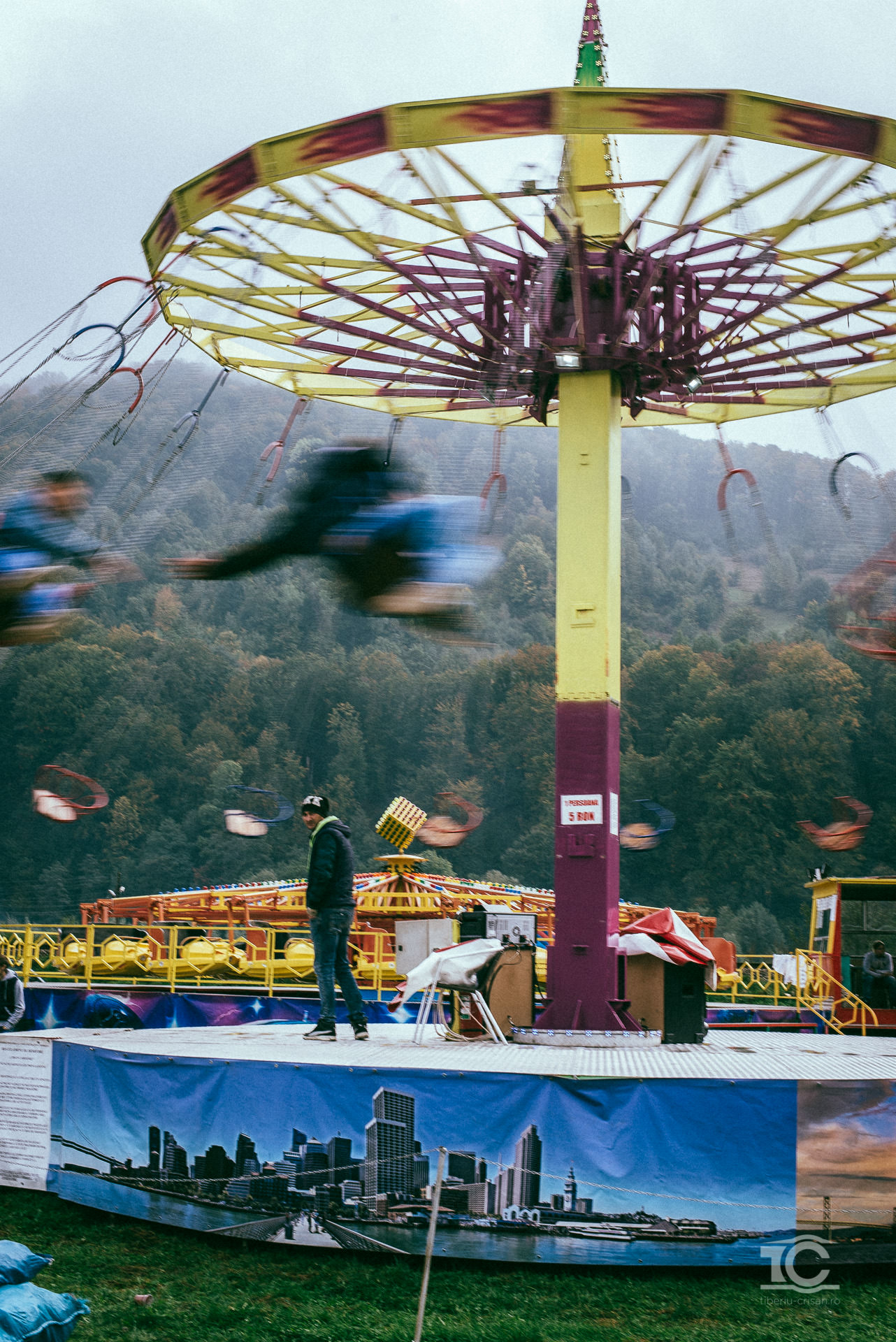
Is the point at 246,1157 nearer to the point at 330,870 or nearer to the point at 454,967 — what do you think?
the point at 330,870

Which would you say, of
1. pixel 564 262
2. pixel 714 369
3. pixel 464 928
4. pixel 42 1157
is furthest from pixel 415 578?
pixel 714 369

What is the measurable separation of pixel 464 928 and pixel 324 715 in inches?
2335

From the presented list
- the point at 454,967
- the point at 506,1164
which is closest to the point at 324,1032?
the point at 454,967

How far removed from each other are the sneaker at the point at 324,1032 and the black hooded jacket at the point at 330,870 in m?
1.05

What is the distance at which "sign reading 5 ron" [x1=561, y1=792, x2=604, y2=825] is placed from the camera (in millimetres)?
13586

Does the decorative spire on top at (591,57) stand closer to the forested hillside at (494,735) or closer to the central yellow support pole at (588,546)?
the central yellow support pole at (588,546)

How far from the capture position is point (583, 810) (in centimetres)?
1364

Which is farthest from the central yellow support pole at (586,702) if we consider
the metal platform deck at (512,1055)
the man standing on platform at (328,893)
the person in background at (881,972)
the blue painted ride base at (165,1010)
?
the person in background at (881,972)

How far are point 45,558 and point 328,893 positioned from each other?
6947mm

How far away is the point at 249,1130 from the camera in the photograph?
8406 millimetres

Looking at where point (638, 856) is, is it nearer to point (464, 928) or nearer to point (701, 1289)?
point (464, 928)

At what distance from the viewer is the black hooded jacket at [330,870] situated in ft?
34.6

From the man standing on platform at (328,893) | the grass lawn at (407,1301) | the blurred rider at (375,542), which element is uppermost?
the blurred rider at (375,542)

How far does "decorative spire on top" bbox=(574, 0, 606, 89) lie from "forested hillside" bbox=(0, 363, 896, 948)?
135 ft
